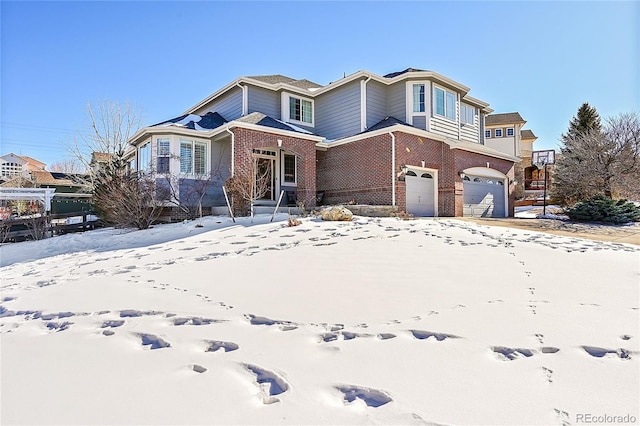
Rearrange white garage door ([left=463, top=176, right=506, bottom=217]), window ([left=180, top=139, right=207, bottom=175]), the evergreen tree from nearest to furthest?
window ([left=180, top=139, right=207, bottom=175]) → white garage door ([left=463, top=176, right=506, bottom=217]) → the evergreen tree

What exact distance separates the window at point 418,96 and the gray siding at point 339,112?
2417 millimetres

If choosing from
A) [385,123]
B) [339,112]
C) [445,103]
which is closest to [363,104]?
[385,123]

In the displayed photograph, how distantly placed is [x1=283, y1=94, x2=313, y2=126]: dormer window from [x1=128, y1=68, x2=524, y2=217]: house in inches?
1.9

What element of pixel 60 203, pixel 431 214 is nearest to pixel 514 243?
pixel 431 214

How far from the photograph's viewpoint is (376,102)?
15508 mm

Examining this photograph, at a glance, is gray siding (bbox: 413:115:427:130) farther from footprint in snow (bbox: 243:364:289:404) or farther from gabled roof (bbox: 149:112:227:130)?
footprint in snow (bbox: 243:364:289:404)

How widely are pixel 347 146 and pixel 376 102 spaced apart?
2584 millimetres

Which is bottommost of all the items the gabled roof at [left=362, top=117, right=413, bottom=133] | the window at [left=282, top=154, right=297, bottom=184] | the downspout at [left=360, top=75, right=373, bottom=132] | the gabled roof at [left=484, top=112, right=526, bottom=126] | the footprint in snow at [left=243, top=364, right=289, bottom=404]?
the footprint in snow at [left=243, top=364, right=289, bottom=404]

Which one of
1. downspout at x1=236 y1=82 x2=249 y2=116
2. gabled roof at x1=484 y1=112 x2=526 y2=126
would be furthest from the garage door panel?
gabled roof at x1=484 y1=112 x2=526 y2=126

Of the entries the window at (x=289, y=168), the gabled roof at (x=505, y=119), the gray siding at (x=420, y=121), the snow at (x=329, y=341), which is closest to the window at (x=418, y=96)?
the gray siding at (x=420, y=121)

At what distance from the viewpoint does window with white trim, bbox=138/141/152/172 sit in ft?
45.2

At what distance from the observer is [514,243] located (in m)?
6.89

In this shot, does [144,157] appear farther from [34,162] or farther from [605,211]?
[34,162]

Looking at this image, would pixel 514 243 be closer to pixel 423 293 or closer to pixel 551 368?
pixel 423 293
